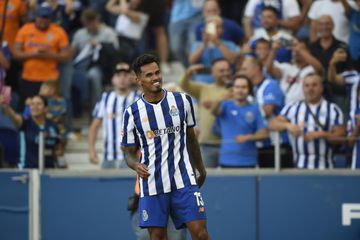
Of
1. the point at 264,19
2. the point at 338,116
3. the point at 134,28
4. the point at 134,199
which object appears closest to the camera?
the point at 134,199

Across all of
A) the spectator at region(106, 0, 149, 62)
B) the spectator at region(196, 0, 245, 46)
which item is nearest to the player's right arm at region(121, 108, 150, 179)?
the spectator at region(196, 0, 245, 46)

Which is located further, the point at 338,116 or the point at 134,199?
the point at 338,116

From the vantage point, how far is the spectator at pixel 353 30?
13477 millimetres

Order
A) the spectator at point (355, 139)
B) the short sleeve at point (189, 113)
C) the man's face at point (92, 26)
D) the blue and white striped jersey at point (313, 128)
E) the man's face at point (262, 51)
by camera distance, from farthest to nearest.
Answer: the man's face at point (92, 26) < the man's face at point (262, 51) < the blue and white striped jersey at point (313, 128) < the spectator at point (355, 139) < the short sleeve at point (189, 113)

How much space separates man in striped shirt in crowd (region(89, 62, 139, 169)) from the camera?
1292 cm

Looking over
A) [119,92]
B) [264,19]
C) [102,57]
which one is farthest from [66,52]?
[264,19]

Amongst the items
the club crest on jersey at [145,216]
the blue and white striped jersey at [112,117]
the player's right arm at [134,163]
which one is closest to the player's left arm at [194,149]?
A: the player's right arm at [134,163]

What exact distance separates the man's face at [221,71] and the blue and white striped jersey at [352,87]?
4.90 feet

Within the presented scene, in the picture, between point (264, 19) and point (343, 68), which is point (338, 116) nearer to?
point (343, 68)

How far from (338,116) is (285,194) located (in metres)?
1.12

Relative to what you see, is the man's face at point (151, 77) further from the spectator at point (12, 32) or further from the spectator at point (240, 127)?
the spectator at point (12, 32)

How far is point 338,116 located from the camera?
12.3 metres

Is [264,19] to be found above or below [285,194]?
above

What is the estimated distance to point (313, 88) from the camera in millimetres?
12453
